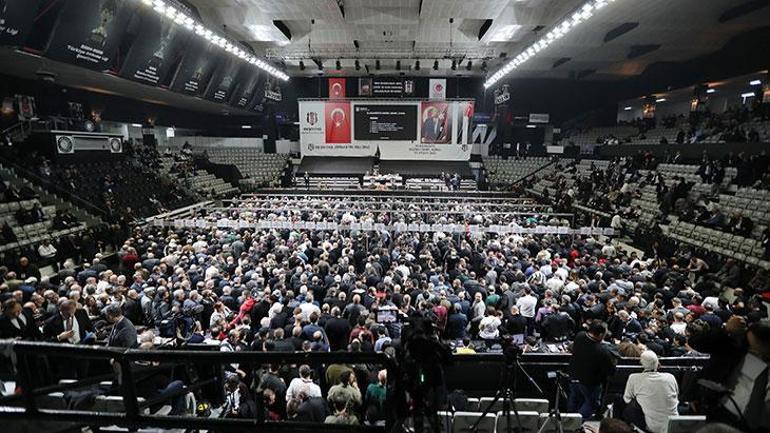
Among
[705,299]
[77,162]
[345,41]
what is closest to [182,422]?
[705,299]

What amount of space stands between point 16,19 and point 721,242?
22.2 meters

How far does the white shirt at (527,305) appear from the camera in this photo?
25.6ft

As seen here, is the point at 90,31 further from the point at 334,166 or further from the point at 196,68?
the point at 334,166

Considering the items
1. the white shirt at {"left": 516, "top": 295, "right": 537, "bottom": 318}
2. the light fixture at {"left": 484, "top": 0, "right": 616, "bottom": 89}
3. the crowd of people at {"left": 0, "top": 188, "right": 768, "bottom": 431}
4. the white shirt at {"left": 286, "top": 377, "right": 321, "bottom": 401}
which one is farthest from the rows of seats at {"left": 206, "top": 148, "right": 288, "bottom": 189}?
the white shirt at {"left": 286, "top": 377, "right": 321, "bottom": 401}

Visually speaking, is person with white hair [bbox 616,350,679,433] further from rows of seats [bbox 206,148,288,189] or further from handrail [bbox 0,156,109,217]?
rows of seats [bbox 206,148,288,189]

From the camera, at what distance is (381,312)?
7.34 m

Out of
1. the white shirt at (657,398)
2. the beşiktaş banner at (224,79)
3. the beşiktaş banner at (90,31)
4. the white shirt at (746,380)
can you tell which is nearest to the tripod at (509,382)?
the white shirt at (746,380)

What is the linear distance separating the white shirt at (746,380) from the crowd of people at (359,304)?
0.36 feet

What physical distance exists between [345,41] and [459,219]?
12.1 m

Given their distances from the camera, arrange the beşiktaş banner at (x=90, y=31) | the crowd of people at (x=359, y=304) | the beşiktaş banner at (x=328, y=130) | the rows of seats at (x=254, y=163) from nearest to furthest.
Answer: the crowd of people at (x=359, y=304) → the beşiktaş banner at (x=90, y=31) → the rows of seats at (x=254, y=163) → the beşiktaş banner at (x=328, y=130)

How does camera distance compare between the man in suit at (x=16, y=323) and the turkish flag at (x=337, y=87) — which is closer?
the man in suit at (x=16, y=323)

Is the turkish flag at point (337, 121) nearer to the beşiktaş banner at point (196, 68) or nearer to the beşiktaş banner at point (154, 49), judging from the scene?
the beşiktaş banner at point (196, 68)

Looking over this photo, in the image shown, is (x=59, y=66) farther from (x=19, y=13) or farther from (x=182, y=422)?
(x=182, y=422)

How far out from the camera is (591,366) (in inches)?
165
